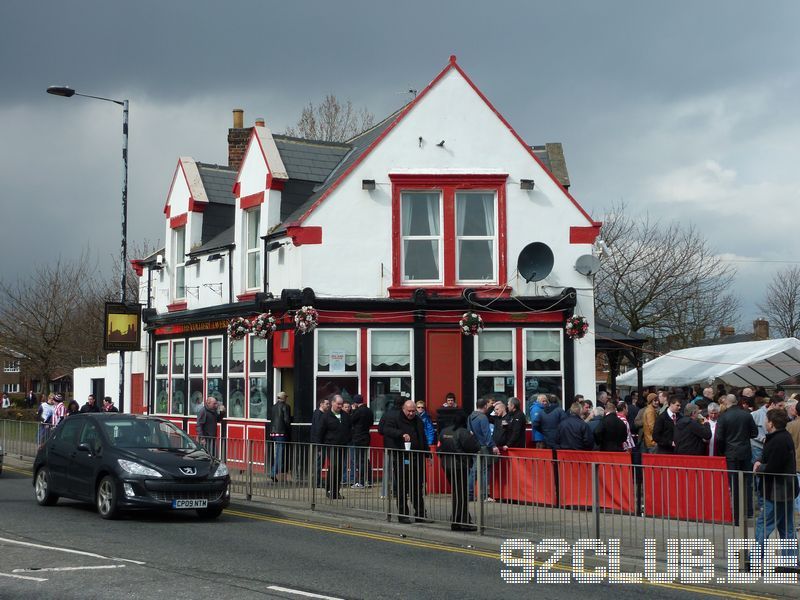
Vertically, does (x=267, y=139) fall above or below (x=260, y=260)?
above

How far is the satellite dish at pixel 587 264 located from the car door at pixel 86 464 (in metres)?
11.4

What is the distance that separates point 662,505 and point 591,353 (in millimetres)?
11142

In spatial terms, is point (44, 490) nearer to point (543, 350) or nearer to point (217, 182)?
point (543, 350)

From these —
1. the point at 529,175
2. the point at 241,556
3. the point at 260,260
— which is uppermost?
the point at 529,175

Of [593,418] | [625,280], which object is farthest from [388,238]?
[625,280]

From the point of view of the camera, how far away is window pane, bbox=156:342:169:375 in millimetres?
28844

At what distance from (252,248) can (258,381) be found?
3.27 meters

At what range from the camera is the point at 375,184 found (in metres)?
22.7

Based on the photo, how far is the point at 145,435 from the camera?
15.9 m

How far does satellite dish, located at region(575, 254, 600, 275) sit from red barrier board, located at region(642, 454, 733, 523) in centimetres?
1099

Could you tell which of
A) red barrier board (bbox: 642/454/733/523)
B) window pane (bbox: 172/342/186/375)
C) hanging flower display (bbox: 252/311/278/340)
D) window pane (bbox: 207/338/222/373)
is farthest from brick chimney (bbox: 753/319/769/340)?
red barrier board (bbox: 642/454/733/523)

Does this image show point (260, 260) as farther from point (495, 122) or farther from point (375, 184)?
point (495, 122)

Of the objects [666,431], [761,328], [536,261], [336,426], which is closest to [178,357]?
[336,426]

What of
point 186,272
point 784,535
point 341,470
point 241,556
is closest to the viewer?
point 784,535
